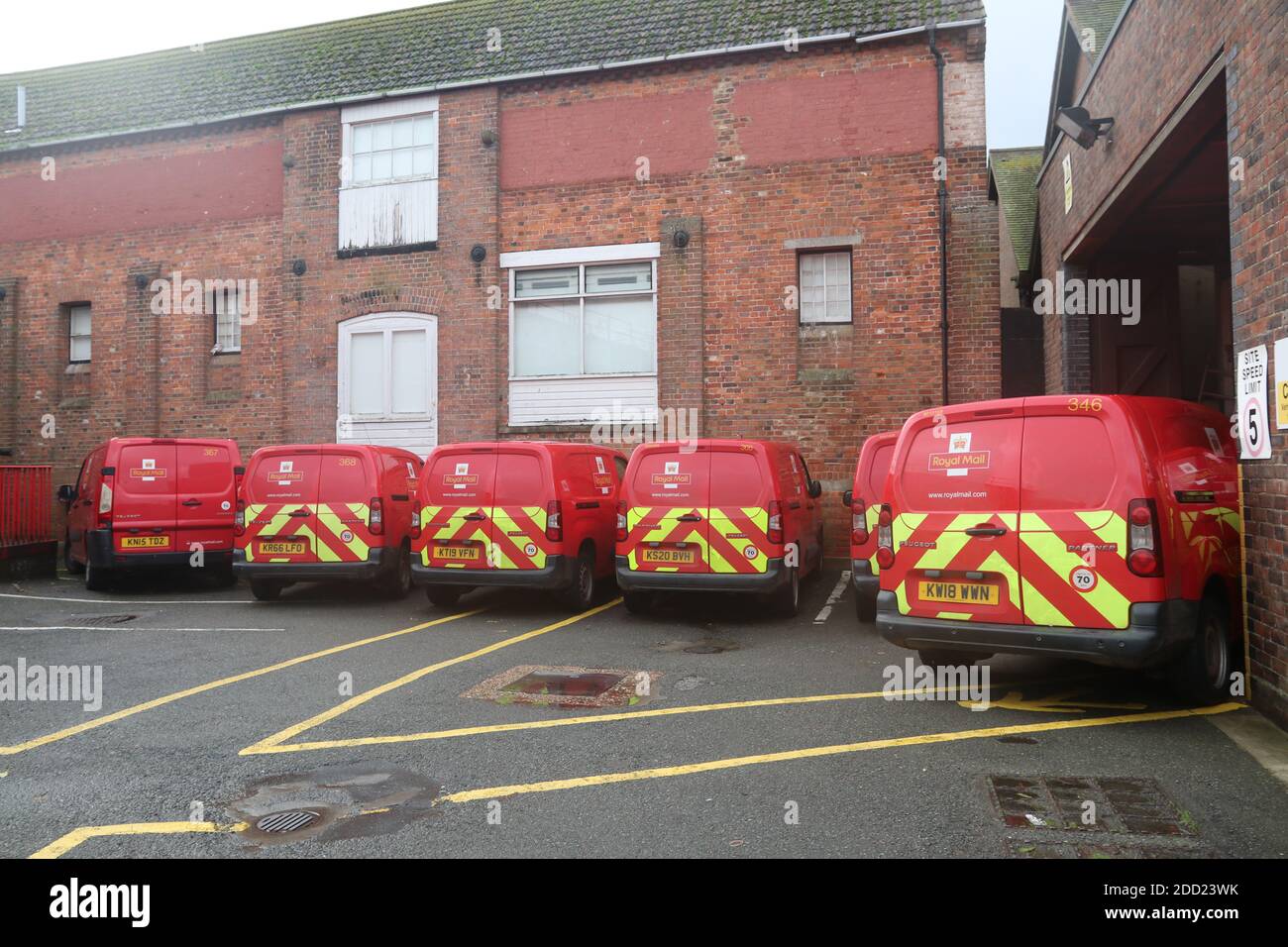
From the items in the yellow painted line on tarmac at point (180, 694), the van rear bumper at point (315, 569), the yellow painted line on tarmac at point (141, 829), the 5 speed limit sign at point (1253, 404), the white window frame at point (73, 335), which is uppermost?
the white window frame at point (73, 335)

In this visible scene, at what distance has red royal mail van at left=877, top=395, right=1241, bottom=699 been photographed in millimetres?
5566

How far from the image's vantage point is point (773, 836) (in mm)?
3928

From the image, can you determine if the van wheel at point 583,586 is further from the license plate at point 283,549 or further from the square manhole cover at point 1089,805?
the square manhole cover at point 1089,805

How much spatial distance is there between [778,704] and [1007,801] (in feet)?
Answer: 6.72

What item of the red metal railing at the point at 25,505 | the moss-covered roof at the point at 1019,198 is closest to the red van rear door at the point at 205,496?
the red metal railing at the point at 25,505

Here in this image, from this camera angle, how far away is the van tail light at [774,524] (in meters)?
9.30

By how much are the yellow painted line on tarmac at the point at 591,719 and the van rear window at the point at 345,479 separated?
5639 millimetres

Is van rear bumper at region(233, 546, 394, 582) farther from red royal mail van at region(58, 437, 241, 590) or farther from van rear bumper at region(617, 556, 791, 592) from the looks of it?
van rear bumper at region(617, 556, 791, 592)

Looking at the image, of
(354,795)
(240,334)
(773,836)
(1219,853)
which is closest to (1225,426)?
(1219,853)

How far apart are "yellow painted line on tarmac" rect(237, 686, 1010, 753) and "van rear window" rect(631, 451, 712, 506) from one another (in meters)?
3.34

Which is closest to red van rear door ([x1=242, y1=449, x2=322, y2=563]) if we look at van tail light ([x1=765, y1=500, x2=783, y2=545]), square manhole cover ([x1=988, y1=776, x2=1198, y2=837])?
van tail light ([x1=765, y1=500, x2=783, y2=545])

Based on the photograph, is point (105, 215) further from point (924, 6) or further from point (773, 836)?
point (773, 836)

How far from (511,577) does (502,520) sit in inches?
23.9

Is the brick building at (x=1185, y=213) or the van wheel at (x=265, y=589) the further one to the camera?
the van wheel at (x=265, y=589)
